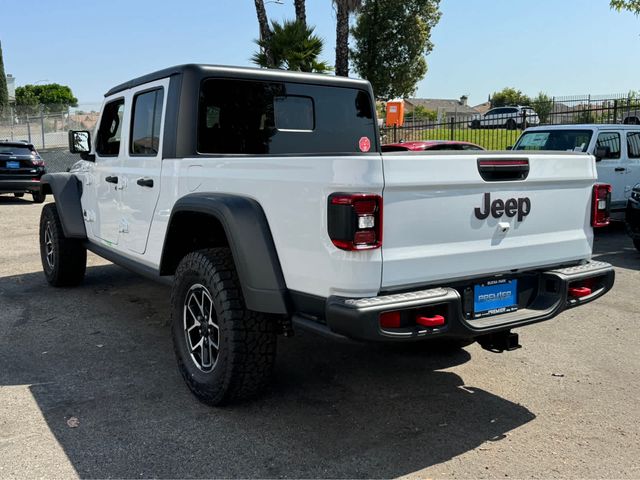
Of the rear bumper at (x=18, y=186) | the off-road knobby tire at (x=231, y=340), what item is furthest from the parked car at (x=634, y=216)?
the rear bumper at (x=18, y=186)

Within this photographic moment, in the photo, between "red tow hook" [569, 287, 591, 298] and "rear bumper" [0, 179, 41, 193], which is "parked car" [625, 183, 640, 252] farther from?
"rear bumper" [0, 179, 41, 193]

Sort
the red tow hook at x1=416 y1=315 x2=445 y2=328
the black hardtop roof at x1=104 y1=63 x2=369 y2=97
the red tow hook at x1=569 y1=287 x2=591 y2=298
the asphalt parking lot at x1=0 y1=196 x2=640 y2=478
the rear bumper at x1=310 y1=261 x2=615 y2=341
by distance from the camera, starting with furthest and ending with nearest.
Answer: the black hardtop roof at x1=104 y1=63 x2=369 y2=97
the red tow hook at x1=569 y1=287 x2=591 y2=298
the asphalt parking lot at x1=0 y1=196 x2=640 y2=478
the red tow hook at x1=416 y1=315 x2=445 y2=328
the rear bumper at x1=310 y1=261 x2=615 y2=341

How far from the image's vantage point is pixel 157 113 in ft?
14.4

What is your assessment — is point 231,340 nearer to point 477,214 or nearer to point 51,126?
point 477,214

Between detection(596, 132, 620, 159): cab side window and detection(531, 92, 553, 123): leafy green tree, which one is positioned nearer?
detection(596, 132, 620, 159): cab side window

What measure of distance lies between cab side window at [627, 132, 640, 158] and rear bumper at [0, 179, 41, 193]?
12.8 m

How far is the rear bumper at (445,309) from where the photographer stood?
281 cm

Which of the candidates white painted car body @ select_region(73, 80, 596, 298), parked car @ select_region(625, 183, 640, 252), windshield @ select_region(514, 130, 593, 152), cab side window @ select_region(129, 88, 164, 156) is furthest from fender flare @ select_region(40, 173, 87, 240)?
windshield @ select_region(514, 130, 593, 152)

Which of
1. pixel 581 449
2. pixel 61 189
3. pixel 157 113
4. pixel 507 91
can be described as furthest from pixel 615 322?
pixel 507 91

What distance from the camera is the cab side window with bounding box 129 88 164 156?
4.36 metres

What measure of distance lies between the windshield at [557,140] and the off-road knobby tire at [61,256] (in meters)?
6.91

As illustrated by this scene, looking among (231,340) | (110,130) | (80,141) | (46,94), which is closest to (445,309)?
(231,340)

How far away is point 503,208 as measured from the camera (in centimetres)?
332

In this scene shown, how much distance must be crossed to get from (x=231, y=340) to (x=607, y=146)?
872 cm
